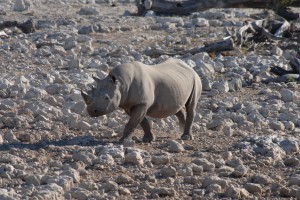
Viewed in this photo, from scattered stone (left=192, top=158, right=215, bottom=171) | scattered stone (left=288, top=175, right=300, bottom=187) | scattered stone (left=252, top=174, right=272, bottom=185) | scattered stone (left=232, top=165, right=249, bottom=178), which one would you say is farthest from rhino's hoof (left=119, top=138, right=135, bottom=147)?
scattered stone (left=288, top=175, right=300, bottom=187)

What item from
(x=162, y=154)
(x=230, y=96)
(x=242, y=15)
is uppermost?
(x=162, y=154)

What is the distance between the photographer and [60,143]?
445 inches

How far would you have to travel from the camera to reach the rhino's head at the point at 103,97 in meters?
11.0

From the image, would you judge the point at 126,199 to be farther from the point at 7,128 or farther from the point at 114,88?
the point at 7,128

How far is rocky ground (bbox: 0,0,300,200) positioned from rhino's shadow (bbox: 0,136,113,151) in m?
0.01

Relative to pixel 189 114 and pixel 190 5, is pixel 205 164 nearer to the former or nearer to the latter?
pixel 189 114

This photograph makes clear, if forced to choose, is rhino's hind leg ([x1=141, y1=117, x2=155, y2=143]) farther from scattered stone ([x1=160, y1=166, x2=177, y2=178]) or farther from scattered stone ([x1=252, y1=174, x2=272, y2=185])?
scattered stone ([x1=252, y1=174, x2=272, y2=185])

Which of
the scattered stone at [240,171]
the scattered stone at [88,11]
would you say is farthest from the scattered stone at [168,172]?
the scattered stone at [88,11]

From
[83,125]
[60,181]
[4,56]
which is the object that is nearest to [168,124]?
[83,125]

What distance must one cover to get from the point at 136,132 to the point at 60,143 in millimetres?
1373

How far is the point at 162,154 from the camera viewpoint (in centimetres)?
1078

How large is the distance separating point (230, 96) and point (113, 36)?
281 inches

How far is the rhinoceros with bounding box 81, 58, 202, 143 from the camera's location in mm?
11086

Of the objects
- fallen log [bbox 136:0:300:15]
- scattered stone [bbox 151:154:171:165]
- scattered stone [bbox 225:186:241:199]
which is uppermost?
scattered stone [bbox 225:186:241:199]
